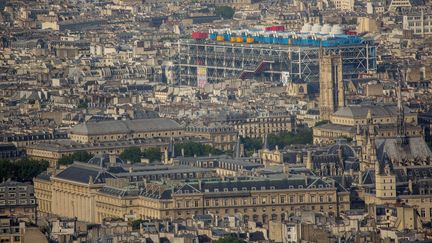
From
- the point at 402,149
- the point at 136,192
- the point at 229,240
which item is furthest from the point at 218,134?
the point at 229,240

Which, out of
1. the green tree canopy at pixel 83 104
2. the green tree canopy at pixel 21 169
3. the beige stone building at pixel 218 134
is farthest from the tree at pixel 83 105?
the green tree canopy at pixel 21 169

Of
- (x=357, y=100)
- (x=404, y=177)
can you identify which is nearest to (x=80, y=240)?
(x=404, y=177)

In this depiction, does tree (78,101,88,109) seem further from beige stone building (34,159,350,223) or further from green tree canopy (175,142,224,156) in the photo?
beige stone building (34,159,350,223)

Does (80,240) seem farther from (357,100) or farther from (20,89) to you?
(20,89)

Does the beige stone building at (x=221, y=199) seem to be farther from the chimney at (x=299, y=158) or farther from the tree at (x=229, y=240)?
the tree at (x=229, y=240)

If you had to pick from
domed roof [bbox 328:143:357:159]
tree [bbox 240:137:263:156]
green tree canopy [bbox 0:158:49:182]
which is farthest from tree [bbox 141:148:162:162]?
domed roof [bbox 328:143:357:159]

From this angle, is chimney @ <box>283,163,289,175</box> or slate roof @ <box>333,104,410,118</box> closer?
chimney @ <box>283,163,289,175</box>

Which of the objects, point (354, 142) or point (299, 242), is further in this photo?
point (354, 142)

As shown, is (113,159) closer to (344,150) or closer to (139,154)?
(139,154)
